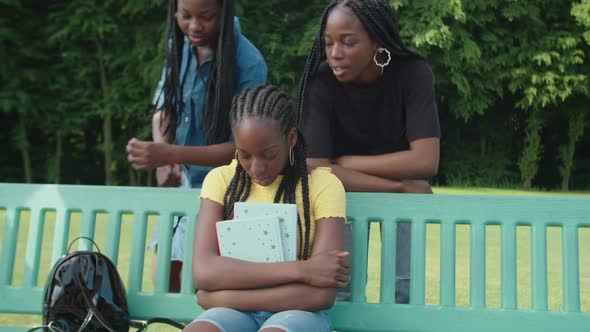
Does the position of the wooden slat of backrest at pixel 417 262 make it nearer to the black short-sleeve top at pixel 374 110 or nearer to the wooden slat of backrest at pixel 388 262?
the wooden slat of backrest at pixel 388 262

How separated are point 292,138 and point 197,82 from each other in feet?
2.75

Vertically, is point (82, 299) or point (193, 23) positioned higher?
point (193, 23)

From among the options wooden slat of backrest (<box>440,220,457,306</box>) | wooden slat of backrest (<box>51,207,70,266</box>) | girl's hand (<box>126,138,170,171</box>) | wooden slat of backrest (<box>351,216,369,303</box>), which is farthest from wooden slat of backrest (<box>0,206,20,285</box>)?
wooden slat of backrest (<box>440,220,457,306</box>)

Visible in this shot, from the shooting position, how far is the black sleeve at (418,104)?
2.96m

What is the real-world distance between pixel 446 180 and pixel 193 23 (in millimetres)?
18821

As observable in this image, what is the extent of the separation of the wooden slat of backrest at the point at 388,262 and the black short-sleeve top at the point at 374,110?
30 centimetres

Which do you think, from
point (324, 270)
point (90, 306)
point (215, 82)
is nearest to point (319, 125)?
point (215, 82)

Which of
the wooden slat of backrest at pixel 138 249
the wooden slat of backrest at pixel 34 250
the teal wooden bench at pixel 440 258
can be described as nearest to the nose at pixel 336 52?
the teal wooden bench at pixel 440 258

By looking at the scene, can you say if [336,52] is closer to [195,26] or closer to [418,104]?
[418,104]

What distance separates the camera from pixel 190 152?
3.07m

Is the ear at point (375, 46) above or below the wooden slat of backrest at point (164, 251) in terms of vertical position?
above

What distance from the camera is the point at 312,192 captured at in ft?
8.73

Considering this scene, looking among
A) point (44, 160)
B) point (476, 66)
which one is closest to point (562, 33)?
point (476, 66)

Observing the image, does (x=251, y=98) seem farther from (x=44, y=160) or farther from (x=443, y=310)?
(x=44, y=160)
